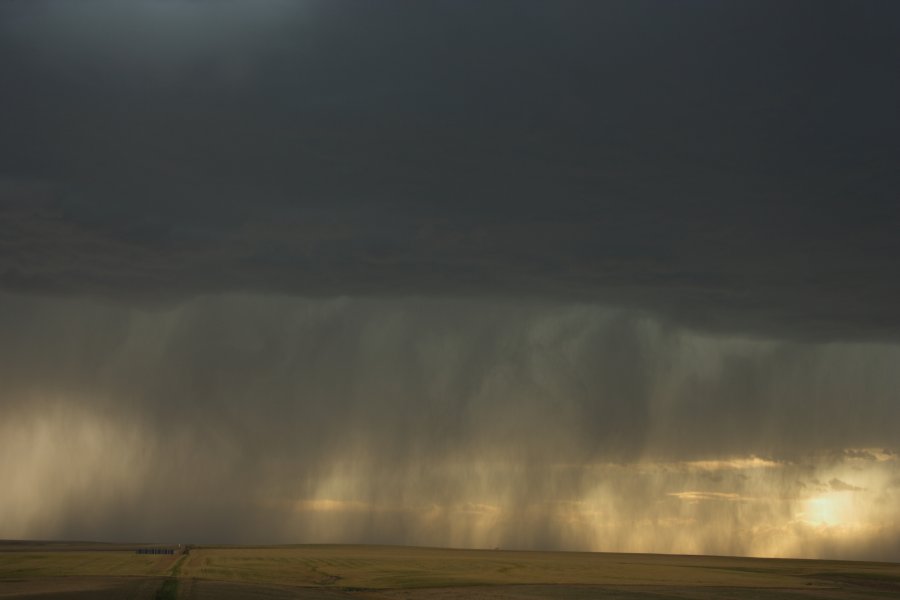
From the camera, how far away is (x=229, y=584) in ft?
326

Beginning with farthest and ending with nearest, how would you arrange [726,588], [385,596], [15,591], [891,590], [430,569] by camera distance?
1. [430,569]
2. [891,590]
3. [726,588]
4. [385,596]
5. [15,591]

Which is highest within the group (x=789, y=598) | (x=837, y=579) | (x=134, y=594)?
(x=837, y=579)

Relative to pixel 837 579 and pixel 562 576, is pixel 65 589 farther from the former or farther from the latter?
pixel 837 579

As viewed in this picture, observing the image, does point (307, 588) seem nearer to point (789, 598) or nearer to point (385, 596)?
point (385, 596)

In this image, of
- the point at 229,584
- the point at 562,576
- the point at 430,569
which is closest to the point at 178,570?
the point at 229,584

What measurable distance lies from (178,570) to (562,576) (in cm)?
5712

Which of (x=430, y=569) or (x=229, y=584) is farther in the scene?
(x=430, y=569)

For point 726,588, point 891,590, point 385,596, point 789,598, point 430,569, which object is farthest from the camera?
point 430,569

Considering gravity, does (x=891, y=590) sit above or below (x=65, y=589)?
above

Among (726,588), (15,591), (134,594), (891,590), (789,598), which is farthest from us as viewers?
(891,590)

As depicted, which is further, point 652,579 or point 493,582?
point 652,579

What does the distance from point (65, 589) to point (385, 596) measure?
31932 millimetres

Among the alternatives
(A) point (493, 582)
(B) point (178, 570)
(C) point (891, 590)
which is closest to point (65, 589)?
(B) point (178, 570)

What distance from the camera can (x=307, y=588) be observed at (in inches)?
3935
